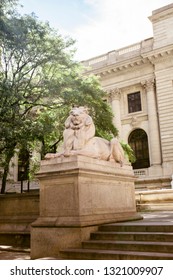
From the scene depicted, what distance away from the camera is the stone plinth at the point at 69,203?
6.51m

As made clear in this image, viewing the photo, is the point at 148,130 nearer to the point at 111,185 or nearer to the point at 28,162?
the point at 28,162

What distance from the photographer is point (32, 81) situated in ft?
52.9

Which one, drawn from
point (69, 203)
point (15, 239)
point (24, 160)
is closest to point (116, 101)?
point (24, 160)

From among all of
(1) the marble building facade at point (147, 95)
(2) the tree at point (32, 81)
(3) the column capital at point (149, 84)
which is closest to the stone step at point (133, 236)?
(2) the tree at point (32, 81)

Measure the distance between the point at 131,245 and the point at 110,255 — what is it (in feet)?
1.72

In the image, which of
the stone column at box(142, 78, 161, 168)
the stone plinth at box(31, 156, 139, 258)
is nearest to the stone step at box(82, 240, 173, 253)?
the stone plinth at box(31, 156, 139, 258)

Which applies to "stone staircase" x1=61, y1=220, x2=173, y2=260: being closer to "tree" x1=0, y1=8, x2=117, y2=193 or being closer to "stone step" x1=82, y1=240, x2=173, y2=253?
"stone step" x1=82, y1=240, x2=173, y2=253

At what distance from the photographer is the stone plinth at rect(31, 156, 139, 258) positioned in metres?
6.51

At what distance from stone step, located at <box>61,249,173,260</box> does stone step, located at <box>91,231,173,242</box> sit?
64cm

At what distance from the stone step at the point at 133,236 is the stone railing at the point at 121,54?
2552 centimetres

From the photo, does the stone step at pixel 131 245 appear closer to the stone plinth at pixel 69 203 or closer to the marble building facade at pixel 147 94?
the stone plinth at pixel 69 203
